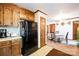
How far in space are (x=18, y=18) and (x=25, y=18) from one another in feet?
0.59

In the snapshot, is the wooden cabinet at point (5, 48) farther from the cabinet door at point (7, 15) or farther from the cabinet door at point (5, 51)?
the cabinet door at point (7, 15)

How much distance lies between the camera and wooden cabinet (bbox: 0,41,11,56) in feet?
8.94

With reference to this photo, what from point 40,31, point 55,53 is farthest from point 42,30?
point 55,53

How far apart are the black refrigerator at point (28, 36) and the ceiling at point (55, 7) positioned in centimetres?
41

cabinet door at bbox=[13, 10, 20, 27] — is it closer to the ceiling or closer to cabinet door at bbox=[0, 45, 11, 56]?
the ceiling

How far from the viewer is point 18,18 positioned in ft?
10.1

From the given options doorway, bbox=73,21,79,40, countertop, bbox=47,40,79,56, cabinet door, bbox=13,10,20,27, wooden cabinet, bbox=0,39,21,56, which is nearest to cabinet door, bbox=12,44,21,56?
wooden cabinet, bbox=0,39,21,56

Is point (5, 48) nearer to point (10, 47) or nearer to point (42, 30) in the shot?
point (10, 47)

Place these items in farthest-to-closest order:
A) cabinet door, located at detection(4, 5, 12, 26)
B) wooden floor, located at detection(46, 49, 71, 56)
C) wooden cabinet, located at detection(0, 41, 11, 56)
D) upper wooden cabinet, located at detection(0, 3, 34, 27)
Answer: cabinet door, located at detection(4, 5, 12, 26)
upper wooden cabinet, located at detection(0, 3, 34, 27)
wooden floor, located at detection(46, 49, 71, 56)
wooden cabinet, located at detection(0, 41, 11, 56)

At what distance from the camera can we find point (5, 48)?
281cm

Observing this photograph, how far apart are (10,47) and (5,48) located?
0.15m

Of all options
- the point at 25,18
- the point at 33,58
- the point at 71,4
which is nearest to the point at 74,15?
the point at 71,4

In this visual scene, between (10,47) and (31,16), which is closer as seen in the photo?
Answer: (10,47)

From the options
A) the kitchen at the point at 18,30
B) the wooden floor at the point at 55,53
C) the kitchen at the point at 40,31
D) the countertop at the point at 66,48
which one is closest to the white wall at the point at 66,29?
the kitchen at the point at 40,31
